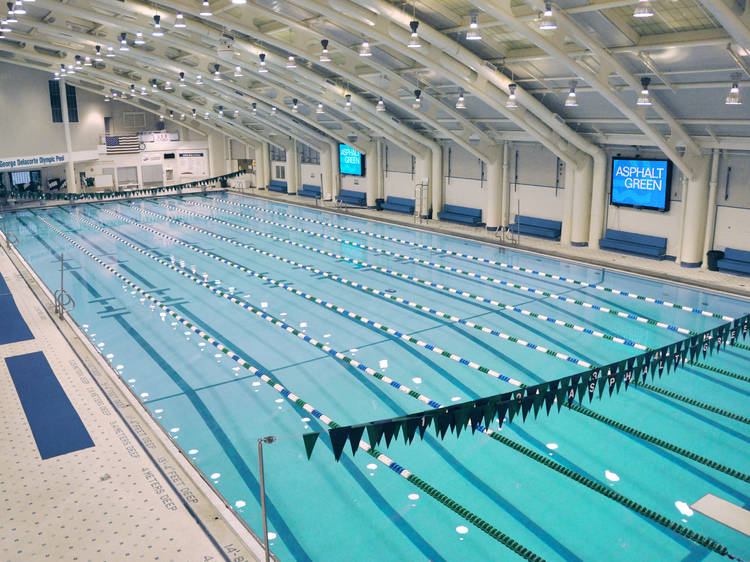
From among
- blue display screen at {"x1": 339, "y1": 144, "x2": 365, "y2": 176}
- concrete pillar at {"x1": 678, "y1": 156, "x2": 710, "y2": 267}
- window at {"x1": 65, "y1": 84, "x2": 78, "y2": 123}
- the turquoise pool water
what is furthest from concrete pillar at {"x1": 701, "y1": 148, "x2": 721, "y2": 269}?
window at {"x1": 65, "y1": 84, "x2": 78, "y2": 123}

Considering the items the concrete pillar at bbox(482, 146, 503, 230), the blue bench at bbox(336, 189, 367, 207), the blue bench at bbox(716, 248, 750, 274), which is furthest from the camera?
the blue bench at bbox(336, 189, 367, 207)

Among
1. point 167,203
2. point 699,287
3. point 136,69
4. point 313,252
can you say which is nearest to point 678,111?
point 699,287

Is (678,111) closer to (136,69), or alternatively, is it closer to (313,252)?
(313,252)

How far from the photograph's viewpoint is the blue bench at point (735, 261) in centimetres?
1523

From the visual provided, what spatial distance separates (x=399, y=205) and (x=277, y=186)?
465 inches

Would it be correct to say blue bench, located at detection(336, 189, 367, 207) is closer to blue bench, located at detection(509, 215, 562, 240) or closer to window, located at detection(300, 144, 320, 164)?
window, located at detection(300, 144, 320, 164)

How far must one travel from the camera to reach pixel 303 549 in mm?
A: 5965

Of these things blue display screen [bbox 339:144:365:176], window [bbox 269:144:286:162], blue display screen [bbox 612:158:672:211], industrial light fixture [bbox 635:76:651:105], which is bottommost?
blue display screen [bbox 612:158:672:211]

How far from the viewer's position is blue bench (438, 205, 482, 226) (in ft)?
76.0

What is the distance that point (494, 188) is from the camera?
21.7 meters

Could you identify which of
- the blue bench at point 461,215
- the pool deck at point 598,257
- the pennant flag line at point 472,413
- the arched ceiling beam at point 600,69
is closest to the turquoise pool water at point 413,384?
the pool deck at point 598,257

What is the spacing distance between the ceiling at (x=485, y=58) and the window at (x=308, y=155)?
792 centimetres

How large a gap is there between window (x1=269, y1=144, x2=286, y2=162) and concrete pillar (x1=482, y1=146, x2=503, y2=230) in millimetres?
17860

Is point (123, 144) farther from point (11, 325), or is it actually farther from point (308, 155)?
point (11, 325)
